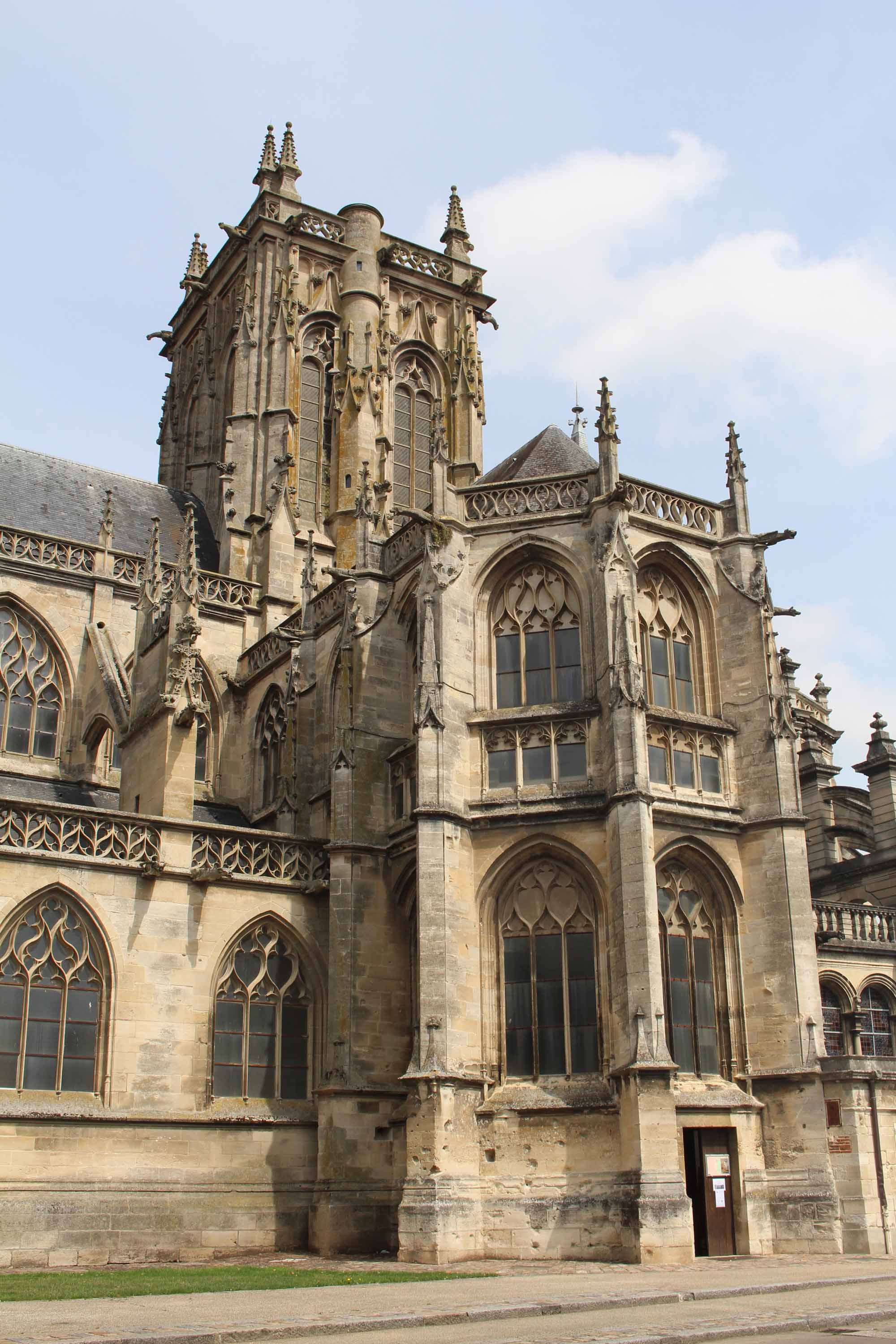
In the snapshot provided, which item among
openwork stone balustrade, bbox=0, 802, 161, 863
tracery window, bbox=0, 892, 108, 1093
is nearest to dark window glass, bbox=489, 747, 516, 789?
openwork stone balustrade, bbox=0, 802, 161, 863

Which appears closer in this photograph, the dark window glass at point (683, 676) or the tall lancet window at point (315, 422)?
the dark window glass at point (683, 676)

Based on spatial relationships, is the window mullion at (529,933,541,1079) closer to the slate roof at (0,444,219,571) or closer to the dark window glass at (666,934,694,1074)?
the dark window glass at (666,934,694,1074)

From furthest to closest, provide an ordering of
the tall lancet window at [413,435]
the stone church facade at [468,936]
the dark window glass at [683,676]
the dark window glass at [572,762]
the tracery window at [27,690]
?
the tall lancet window at [413,435] → the tracery window at [27,690] → the dark window glass at [683,676] → the dark window glass at [572,762] → the stone church facade at [468,936]

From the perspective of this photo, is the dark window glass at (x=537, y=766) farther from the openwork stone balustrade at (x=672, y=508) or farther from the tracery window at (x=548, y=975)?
the openwork stone balustrade at (x=672, y=508)

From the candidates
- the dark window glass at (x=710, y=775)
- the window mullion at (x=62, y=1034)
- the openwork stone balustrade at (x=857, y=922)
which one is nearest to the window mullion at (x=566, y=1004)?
the dark window glass at (x=710, y=775)

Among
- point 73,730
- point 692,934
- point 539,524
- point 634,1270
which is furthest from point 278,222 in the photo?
point 634,1270

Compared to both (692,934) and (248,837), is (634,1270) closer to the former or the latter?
(692,934)

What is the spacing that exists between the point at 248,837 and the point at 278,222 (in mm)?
21436

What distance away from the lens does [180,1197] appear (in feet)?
62.7

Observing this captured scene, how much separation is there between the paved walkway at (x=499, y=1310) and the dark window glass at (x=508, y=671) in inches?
332

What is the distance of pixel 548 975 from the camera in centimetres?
1972

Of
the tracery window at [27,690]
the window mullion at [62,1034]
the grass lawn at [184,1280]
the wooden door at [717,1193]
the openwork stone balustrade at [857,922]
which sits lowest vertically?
the grass lawn at [184,1280]

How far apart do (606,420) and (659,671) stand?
403 centimetres

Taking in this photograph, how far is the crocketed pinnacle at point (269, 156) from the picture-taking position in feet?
125
